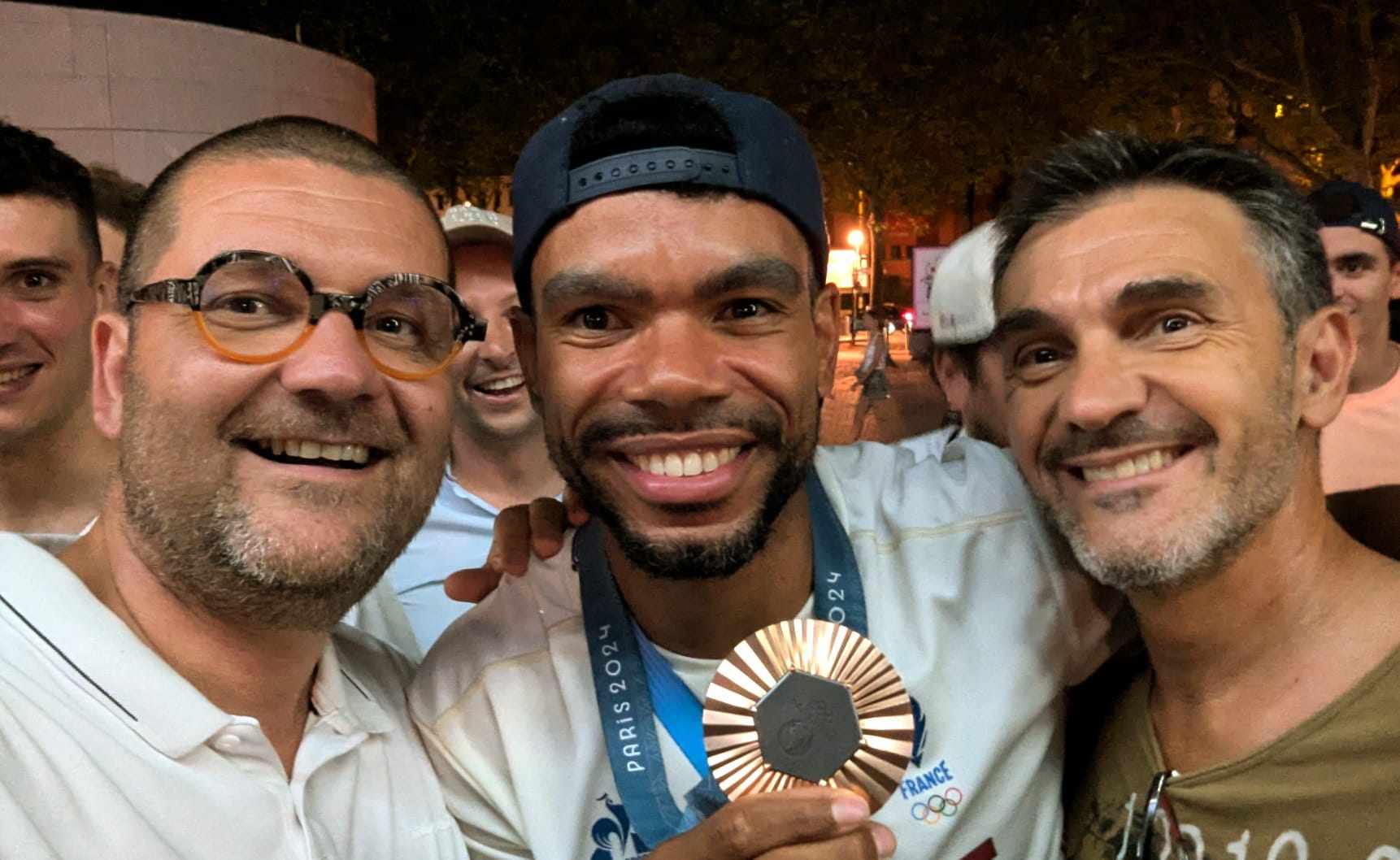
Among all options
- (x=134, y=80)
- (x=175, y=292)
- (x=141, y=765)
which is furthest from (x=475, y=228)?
(x=134, y=80)

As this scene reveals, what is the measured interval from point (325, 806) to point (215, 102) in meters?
7.44

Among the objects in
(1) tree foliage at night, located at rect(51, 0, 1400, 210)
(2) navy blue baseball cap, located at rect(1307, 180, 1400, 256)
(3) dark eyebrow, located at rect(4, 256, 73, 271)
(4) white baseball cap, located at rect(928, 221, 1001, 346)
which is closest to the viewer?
(3) dark eyebrow, located at rect(4, 256, 73, 271)

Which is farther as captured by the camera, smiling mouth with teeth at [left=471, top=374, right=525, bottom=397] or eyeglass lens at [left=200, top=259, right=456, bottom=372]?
smiling mouth with teeth at [left=471, top=374, right=525, bottom=397]

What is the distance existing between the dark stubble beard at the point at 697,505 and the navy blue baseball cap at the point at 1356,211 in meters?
4.07

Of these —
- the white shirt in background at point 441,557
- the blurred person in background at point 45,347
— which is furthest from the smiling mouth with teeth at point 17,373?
the white shirt in background at point 441,557

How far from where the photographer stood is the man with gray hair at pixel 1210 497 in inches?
80.0

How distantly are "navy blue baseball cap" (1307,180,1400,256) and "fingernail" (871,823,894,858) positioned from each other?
15.2 ft

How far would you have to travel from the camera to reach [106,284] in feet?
12.0

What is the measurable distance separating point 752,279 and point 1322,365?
4.02 ft

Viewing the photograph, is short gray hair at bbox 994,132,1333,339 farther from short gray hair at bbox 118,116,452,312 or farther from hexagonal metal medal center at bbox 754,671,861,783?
short gray hair at bbox 118,116,452,312

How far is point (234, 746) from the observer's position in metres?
1.97

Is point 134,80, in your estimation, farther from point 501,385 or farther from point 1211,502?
point 1211,502

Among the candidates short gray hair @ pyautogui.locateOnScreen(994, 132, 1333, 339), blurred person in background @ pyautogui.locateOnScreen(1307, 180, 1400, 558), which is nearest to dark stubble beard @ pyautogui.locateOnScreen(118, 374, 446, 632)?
short gray hair @ pyautogui.locateOnScreen(994, 132, 1333, 339)

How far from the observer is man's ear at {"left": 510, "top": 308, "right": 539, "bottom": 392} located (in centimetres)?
249
